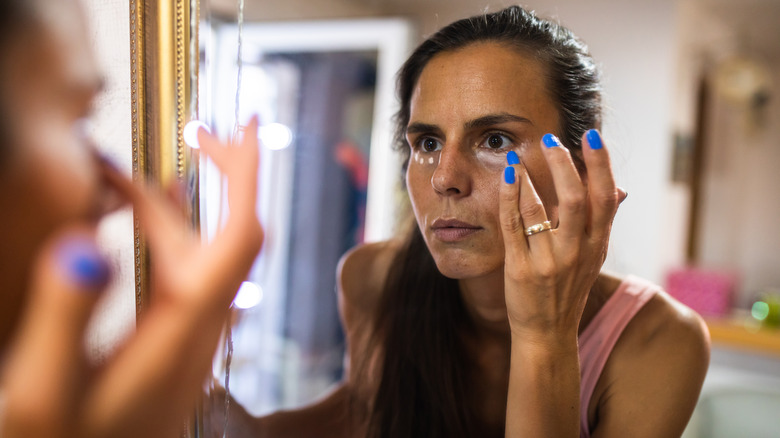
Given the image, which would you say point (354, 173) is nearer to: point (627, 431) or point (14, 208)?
point (627, 431)

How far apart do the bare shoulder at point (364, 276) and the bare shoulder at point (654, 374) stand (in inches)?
13.5

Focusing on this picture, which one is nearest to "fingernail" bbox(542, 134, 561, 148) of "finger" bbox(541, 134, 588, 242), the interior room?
"finger" bbox(541, 134, 588, 242)

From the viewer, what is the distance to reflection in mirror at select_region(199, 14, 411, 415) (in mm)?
637

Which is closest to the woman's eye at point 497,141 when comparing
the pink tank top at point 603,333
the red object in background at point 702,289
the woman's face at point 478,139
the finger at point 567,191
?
the woman's face at point 478,139

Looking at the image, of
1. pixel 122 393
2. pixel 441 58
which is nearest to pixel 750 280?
pixel 441 58

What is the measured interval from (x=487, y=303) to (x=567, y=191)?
1.04ft

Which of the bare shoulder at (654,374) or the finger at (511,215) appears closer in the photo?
the finger at (511,215)

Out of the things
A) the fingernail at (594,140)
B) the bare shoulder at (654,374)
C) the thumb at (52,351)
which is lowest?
the bare shoulder at (654,374)

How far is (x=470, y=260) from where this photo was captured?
0.54 metres

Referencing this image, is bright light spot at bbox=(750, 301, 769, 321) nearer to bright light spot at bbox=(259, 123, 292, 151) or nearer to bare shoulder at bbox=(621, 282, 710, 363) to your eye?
bare shoulder at bbox=(621, 282, 710, 363)

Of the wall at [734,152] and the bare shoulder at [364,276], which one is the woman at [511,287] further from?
the wall at [734,152]

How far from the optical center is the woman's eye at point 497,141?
21.1 inches

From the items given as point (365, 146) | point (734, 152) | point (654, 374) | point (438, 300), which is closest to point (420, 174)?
point (438, 300)

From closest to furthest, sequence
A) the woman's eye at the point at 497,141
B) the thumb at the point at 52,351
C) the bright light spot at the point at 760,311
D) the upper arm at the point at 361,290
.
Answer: the thumb at the point at 52,351, the woman's eye at the point at 497,141, the upper arm at the point at 361,290, the bright light spot at the point at 760,311
